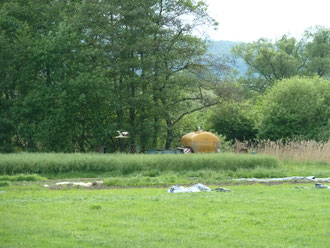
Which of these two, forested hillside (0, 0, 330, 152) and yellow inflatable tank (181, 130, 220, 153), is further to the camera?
forested hillside (0, 0, 330, 152)

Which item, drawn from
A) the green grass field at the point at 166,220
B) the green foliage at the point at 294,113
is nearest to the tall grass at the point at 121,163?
the green grass field at the point at 166,220

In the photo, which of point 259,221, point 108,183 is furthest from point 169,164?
point 259,221

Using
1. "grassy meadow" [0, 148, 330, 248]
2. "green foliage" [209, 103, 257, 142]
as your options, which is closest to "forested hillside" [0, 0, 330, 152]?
"green foliage" [209, 103, 257, 142]

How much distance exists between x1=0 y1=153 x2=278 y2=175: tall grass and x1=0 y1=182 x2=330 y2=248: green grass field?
6511 millimetres

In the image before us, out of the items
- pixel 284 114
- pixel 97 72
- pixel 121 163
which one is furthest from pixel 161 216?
pixel 284 114

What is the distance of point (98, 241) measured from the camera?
7523mm

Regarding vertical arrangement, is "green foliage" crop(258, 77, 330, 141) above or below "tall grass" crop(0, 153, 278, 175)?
above

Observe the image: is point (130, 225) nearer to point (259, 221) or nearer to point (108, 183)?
point (259, 221)

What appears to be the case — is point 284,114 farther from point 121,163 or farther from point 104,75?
point 121,163

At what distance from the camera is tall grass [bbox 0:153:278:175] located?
1969 centimetres

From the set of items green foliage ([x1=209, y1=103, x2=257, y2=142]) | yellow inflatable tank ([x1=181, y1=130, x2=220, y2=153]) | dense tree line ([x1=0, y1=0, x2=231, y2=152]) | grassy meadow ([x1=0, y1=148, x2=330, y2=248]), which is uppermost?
dense tree line ([x1=0, y1=0, x2=231, y2=152])

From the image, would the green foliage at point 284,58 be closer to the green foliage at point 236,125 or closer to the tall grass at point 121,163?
the green foliage at point 236,125

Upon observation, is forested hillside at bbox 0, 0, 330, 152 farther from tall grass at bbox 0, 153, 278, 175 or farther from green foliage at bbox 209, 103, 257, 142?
tall grass at bbox 0, 153, 278, 175

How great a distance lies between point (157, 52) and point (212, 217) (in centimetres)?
2126
